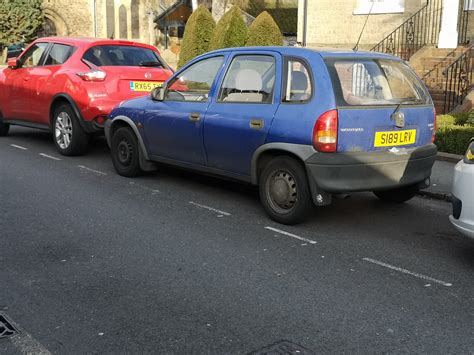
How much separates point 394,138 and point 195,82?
2522 millimetres

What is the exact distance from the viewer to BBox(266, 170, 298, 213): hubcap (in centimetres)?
587

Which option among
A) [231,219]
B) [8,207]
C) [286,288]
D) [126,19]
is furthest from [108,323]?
[126,19]

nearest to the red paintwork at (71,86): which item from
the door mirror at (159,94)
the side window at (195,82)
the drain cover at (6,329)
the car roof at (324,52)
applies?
the door mirror at (159,94)

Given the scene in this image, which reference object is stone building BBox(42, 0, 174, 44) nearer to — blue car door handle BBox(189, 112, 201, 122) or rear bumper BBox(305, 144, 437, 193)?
blue car door handle BBox(189, 112, 201, 122)

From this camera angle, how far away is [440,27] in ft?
48.6

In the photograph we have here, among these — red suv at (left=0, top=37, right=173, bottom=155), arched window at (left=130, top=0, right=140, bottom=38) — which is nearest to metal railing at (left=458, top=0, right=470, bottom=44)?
red suv at (left=0, top=37, right=173, bottom=155)

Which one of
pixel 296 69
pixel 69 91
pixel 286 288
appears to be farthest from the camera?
pixel 69 91

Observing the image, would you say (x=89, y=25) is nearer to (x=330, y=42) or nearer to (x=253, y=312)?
(x=330, y=42)

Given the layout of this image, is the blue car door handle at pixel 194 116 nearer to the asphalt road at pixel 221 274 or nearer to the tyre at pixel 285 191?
the asphalt road at pixel 221 274

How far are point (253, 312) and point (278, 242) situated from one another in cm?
155

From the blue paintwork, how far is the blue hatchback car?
0.01 meters

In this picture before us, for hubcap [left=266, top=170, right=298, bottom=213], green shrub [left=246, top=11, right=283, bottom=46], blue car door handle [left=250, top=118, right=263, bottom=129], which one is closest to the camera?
hubcap [left=266, top=170, right=298, bottom=213]

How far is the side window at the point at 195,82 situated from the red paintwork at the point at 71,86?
189 centimetres

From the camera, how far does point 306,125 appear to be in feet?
18.4
